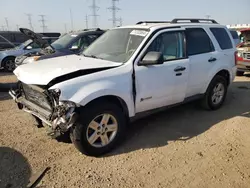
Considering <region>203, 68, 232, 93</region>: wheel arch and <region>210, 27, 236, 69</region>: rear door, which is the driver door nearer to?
<region>203, 68, 232, 93</region>: wheel arch

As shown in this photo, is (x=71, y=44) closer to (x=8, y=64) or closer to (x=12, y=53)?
(x=12, y=53)

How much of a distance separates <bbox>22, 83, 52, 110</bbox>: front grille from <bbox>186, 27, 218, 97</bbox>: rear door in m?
2.58

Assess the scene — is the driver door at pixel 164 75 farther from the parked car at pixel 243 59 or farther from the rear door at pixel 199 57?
the parked car at pixel 243 59

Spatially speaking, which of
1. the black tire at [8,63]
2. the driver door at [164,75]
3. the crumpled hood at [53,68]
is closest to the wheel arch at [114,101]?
the driver door at [164,75]

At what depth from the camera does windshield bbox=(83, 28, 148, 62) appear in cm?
405

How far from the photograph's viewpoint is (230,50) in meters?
5.59

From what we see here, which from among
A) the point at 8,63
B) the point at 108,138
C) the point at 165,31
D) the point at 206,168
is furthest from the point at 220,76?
the point at 8,63

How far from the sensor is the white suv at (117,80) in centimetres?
329

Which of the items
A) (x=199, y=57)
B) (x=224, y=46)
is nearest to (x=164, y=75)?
(x=199, y=57)

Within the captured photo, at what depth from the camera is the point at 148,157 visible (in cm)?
358

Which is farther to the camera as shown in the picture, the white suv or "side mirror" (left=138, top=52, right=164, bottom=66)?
"side mirror" (left=138, top=52, right=164, bottom=66)

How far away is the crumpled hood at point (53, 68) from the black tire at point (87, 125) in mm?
563

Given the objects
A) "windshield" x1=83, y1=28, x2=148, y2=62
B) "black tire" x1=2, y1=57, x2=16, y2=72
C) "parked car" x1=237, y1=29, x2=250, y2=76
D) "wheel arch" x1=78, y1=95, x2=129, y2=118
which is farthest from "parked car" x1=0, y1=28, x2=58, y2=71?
"wheel arch" x1=78, y1=95, x2=129, y2=118

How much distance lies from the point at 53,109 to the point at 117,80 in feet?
3.18
